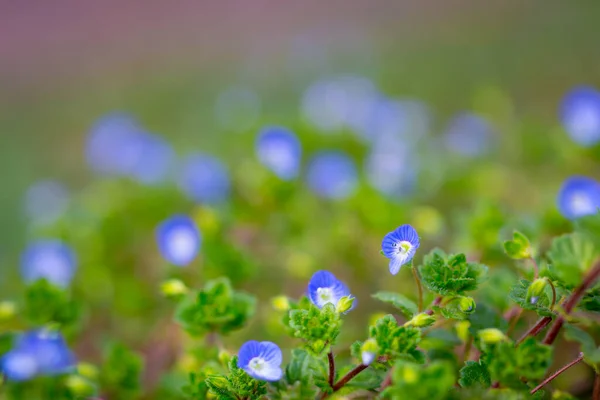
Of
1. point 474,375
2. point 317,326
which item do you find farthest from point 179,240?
point 474,375

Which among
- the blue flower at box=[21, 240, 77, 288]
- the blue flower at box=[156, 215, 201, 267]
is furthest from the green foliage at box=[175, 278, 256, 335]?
the blue flower at box=[21, 240, 77, 288]

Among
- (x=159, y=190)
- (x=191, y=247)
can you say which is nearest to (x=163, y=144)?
(x=159, y=190)

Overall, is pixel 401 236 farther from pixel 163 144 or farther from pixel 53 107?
pixel 53 107

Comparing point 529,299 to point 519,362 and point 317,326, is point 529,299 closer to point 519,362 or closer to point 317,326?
point 519,362

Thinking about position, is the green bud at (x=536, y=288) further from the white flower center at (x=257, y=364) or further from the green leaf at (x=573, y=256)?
the white flower center at (x=257, y=364)

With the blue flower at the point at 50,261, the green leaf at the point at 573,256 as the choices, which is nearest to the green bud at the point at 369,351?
the green leaf at the point at 573,256

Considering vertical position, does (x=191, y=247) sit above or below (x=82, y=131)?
below
